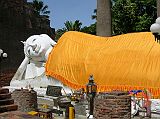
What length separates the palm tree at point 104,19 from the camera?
13.8 meters

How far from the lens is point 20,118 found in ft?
12.2

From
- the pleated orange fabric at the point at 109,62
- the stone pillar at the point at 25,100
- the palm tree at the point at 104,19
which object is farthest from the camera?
the palm tree at the point at 104,19

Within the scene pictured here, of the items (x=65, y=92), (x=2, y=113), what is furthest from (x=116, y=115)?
(x=65, y=92)

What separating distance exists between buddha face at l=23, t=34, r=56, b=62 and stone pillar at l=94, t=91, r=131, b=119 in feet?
17.8

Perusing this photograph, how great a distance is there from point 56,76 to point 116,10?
12319 mm

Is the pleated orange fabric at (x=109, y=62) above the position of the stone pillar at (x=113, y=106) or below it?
above

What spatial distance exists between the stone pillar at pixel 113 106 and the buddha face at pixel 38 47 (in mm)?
5432

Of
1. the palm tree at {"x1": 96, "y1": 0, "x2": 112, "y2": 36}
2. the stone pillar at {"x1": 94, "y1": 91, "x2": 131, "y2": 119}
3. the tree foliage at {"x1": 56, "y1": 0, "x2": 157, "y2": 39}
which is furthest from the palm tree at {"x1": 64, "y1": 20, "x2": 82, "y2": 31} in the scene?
the stone pillar at {"x1": 94, "y1": 91, "x2": 131, "y2": 119}

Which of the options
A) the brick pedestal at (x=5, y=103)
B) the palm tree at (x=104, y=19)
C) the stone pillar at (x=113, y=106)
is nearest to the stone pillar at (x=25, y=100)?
the stone pillar at (x=113, y=106)

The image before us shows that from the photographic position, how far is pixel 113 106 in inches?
251

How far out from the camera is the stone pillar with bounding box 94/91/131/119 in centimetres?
637

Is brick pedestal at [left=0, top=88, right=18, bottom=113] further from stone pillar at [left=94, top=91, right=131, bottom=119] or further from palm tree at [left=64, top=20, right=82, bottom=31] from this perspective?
palm tree at [left=64, top=20, right=82, bottom=31]

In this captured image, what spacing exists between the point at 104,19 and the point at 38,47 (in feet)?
11.0

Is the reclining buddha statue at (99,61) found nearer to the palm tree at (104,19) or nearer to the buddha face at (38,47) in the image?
the buddha face at (38,47)
